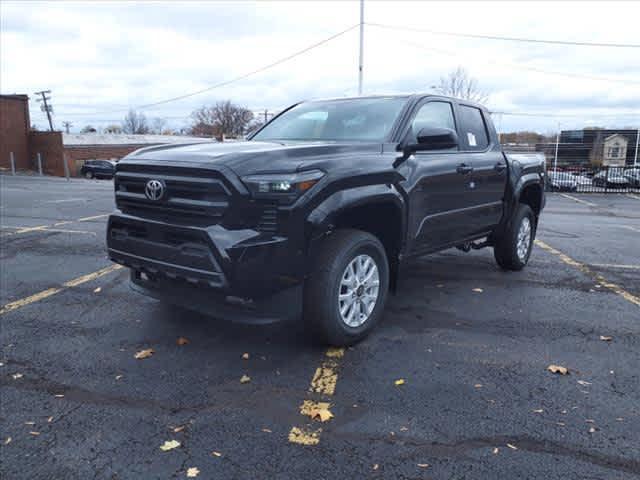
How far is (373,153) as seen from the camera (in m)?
4.03

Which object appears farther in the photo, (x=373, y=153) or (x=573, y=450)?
(x=373, y=153)

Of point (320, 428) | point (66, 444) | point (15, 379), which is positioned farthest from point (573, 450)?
point (15, 379)

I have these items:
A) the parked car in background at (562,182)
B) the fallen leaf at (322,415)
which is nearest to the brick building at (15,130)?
the parked car in background at (562,182)

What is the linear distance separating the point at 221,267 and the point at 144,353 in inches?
44.4

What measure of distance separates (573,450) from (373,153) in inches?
93.7

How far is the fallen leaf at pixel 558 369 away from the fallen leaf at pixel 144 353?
114 inches

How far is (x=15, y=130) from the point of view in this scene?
36.3 meters

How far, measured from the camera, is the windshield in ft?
14.8

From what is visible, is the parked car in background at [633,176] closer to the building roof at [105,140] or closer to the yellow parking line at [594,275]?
the yellow parking line at [594,275]

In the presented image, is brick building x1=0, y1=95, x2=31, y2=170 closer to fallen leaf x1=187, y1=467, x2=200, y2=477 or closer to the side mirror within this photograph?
the side mirror

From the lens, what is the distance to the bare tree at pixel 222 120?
256 feet

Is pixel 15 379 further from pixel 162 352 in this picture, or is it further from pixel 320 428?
pixel 320 428

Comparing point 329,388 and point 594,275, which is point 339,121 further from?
point 594,275

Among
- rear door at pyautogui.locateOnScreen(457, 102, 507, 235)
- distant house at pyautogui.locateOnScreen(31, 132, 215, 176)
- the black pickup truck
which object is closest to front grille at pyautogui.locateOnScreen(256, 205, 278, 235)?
the black pickup truck
